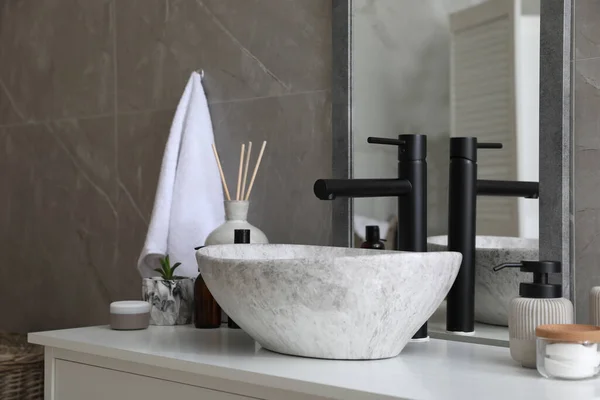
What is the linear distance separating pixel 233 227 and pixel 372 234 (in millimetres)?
257

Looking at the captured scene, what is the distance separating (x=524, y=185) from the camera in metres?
1.27

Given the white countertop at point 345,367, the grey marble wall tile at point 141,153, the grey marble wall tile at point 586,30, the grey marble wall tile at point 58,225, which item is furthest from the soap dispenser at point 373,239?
the grey marble wall tile at point 58,225

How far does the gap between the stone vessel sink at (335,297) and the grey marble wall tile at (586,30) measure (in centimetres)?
38

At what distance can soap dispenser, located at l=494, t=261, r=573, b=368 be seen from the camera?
1071mm

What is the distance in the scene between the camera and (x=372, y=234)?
146 centimetres

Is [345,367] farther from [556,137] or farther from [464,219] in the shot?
[556,137]

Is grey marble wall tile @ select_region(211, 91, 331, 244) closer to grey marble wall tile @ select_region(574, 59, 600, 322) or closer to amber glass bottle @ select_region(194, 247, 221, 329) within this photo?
amber glass bottle @ select_region(194, 247, 221, 329)

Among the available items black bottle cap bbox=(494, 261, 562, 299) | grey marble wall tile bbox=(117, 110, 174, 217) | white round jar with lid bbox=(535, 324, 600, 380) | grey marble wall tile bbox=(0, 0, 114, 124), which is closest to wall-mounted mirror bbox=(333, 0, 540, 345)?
black bottle cap bbox=(494, 261, 562, 299)

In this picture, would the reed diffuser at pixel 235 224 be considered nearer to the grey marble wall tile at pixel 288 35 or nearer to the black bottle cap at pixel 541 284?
the grey marble wall tile at pixel 288 35

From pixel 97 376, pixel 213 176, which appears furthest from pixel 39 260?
pixel 97 376

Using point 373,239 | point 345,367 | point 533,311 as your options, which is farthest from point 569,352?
point 373,239

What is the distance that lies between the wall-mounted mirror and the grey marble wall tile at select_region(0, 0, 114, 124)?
800 millimetres

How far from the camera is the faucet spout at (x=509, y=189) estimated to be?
1.26m

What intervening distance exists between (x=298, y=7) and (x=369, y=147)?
34cm
